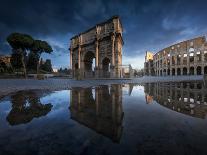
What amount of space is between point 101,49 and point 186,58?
3452 centimetres

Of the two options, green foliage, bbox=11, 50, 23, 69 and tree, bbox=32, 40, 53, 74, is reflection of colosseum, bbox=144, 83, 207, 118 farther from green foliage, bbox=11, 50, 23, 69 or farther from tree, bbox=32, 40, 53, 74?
green foliage, bbox=11, 50, 23, 69

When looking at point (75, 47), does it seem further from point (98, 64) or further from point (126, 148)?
point (126, 148)

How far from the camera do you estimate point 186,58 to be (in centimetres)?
4678

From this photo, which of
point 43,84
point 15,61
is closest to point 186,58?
point 43,84

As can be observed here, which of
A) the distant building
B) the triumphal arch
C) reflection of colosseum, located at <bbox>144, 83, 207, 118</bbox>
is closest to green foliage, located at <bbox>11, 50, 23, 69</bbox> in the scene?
the triumphal arch

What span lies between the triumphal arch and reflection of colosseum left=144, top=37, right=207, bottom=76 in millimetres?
30877

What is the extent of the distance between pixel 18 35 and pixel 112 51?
2272 cm

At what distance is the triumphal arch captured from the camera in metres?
24.2

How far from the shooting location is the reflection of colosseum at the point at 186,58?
141ft

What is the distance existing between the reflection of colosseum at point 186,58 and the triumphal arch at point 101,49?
30877mm

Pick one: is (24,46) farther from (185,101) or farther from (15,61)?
(185,101)

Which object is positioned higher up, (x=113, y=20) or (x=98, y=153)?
(x=113, y=20)

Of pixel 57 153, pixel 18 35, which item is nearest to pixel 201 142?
pixel 57 153

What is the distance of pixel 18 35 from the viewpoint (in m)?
31.7
